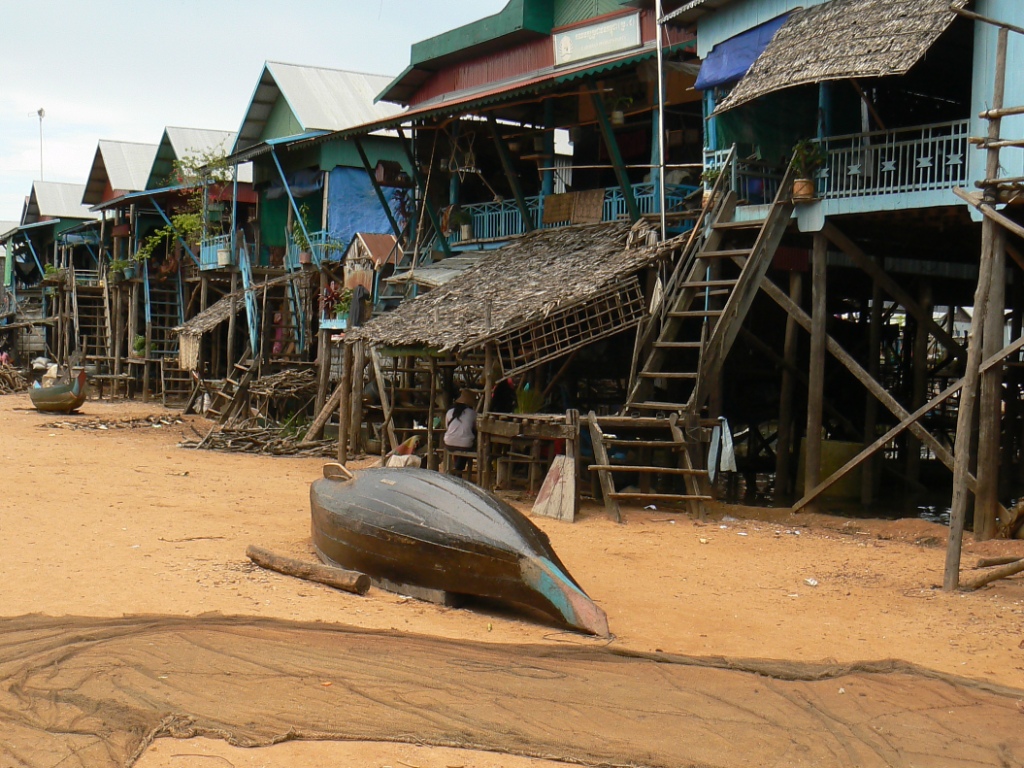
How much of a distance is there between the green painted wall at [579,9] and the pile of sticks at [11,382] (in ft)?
83.1

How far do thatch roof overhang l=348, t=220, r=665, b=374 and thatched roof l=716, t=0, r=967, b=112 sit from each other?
9.14 ft

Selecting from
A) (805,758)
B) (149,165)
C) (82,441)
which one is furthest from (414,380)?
(149,165)

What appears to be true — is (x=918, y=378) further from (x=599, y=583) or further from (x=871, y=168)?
(x=599, y=583)

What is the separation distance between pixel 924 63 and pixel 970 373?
24.4ft

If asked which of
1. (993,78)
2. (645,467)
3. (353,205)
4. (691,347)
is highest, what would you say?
(993,78)

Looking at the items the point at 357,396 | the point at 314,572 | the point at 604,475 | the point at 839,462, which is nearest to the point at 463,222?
the point at 357,396

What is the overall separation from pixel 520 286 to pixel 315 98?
46.1 feet

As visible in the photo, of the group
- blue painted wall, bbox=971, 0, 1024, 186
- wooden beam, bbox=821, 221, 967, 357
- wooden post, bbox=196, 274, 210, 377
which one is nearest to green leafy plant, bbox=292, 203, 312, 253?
wooden post, bbox=196, 274, 210, 377

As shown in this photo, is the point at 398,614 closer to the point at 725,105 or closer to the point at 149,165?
the point at 725,105

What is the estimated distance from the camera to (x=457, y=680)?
625 centimetres

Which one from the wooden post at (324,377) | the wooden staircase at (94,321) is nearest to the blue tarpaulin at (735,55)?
the wooden post at (324,377)

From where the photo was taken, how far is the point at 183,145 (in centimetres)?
3297

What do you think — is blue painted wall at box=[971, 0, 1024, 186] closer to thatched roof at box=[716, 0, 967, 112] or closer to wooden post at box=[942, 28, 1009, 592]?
thatched roof at box=[716, 0, 967, 112]

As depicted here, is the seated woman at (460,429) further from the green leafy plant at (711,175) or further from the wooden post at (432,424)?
the green leafy plant at (711,175)
